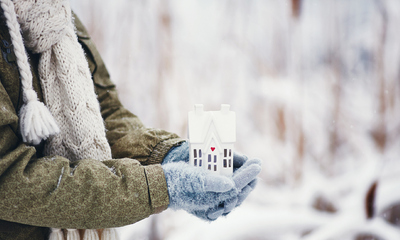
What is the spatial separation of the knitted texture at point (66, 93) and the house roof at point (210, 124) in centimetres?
23

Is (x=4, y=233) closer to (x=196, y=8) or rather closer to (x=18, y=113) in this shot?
(x=18, y=113)

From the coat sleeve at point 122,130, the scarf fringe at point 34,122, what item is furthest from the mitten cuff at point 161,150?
the scarf fringe at point 34,122

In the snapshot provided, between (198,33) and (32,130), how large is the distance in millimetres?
1469

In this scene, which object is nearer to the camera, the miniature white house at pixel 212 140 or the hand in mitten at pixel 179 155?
the miniature white house at pixel 212 140

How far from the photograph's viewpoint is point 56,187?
0.59 metres

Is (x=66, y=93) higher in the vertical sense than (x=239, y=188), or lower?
higher

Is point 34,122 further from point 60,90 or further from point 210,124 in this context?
point 210,124

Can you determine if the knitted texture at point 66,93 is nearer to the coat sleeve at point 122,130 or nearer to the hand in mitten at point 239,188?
the coat sleeve at point 122,130

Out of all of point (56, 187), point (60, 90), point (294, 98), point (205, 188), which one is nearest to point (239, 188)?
point (205, 188)

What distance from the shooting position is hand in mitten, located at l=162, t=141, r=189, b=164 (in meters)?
0.86

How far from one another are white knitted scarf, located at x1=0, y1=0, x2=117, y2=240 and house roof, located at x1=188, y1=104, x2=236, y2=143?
0.23 metres

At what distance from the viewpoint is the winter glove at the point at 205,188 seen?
2.17 feet

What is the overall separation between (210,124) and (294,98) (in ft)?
4.56

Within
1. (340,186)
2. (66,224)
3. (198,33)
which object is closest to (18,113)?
(66,224)
